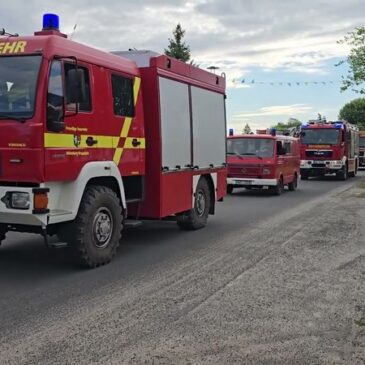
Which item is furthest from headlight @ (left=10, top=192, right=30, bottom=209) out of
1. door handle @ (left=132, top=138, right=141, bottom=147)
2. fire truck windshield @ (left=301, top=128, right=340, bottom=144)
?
fire truck windshield @ (left=301, top=128, right=340, bottom=144)

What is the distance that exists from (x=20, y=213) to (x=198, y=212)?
196 inches

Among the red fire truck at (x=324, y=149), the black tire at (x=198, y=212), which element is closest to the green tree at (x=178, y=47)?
the red fire truck at (x=324, y=149)

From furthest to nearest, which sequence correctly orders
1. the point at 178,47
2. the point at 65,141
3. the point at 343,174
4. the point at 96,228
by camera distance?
the point at 178,47
the point at 343,174
the point at 96,228
the point at 65,141

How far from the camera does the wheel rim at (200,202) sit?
10750mm

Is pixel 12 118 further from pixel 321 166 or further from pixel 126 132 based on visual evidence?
pixel 321 166

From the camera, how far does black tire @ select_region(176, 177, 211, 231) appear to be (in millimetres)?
10460

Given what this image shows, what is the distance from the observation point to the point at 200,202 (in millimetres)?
10906

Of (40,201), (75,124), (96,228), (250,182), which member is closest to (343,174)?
(250,182)

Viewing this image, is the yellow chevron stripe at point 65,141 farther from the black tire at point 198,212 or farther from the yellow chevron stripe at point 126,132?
the black tire at point 198,212

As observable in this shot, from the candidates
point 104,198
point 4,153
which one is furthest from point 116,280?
point 4,153

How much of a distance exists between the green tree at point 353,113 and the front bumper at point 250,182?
71.0 metres

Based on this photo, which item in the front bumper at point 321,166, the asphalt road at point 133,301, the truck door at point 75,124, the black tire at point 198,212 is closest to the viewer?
the asphalt road at point 133,301

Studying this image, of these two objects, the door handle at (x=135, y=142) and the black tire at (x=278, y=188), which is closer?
the door handle at (x=135, y=142)

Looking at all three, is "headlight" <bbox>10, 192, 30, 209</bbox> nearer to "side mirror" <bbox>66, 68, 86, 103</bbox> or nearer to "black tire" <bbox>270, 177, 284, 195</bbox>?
"side mirror" <bbox>66, 68, 86, 103</bbox>
